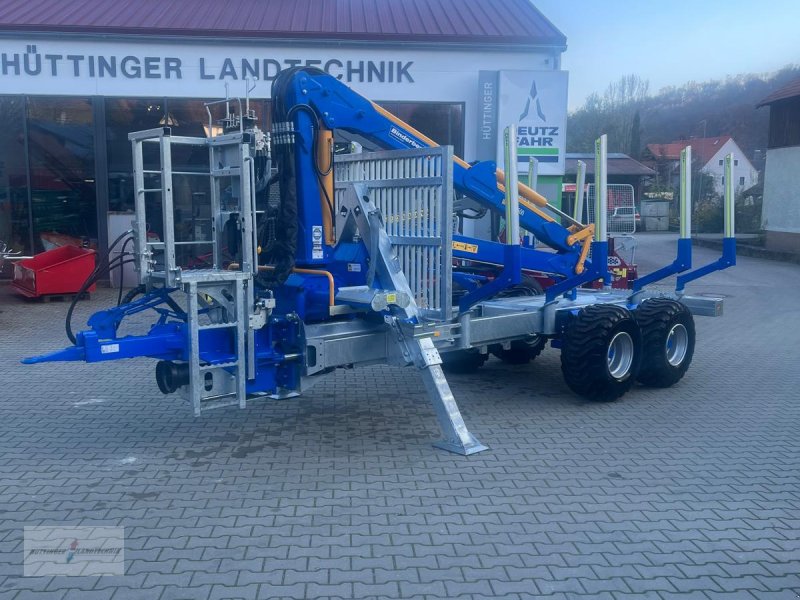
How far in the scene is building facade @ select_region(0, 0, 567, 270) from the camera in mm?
15531

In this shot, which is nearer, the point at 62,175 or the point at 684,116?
the point at 62,175

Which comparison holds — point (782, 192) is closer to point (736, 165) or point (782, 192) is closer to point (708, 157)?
point (708, 157)

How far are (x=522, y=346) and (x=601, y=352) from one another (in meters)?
1.99

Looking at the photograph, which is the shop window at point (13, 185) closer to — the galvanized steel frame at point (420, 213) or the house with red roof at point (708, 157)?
the galvanized steel frame at point (420, 213)

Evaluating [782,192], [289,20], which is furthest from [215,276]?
[782,192]

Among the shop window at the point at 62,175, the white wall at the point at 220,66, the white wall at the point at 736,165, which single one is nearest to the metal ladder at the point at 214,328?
the white wall at the point at 220,66

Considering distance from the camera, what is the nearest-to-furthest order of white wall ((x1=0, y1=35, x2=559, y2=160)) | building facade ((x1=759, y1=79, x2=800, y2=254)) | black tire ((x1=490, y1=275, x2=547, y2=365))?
black tire ((x1=490, y1=275, x2=547, y2=365)) < white wall ((x1=0, y1=35, x2=559, y2=160)) < building facade ((x1=759, y1=79, x2=800, y2=254))

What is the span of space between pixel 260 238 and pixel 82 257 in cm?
883

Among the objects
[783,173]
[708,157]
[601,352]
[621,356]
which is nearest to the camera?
[601,352]

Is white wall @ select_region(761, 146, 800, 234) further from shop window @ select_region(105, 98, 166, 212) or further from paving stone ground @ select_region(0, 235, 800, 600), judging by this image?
shop window @ select_region(105, 98, 166, 212)
